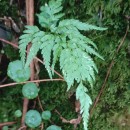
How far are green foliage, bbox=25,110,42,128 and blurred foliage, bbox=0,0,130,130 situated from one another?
123 millimetres

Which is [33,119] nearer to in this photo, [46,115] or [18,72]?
[46,115]

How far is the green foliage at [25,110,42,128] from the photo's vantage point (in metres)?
1.66

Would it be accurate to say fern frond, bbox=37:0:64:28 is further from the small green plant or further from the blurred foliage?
the blurred foliage

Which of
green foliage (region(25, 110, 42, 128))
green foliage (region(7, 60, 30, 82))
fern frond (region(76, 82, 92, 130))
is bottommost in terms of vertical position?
green foliage (region(25, 110, 42, 128))

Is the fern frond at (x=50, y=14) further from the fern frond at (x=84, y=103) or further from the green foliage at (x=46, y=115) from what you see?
the green foliage at (x=46, y=115)

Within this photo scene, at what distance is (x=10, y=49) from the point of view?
1.80m

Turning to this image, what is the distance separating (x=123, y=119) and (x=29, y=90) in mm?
568

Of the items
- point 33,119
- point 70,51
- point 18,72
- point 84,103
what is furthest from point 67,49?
point 33,119

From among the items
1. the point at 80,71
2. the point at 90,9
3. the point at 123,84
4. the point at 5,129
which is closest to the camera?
the point at 80,71

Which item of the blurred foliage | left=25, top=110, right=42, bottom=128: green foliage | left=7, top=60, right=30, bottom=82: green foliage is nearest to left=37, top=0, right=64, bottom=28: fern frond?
the blurred foliage

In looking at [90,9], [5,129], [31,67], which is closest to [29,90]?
[31,67]

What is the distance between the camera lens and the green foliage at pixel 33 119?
65.4 inches

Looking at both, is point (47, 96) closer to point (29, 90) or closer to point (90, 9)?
point (29, 90)

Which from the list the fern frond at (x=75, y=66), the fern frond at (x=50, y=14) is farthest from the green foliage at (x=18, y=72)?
the fern frond at (x=75, y=66)
